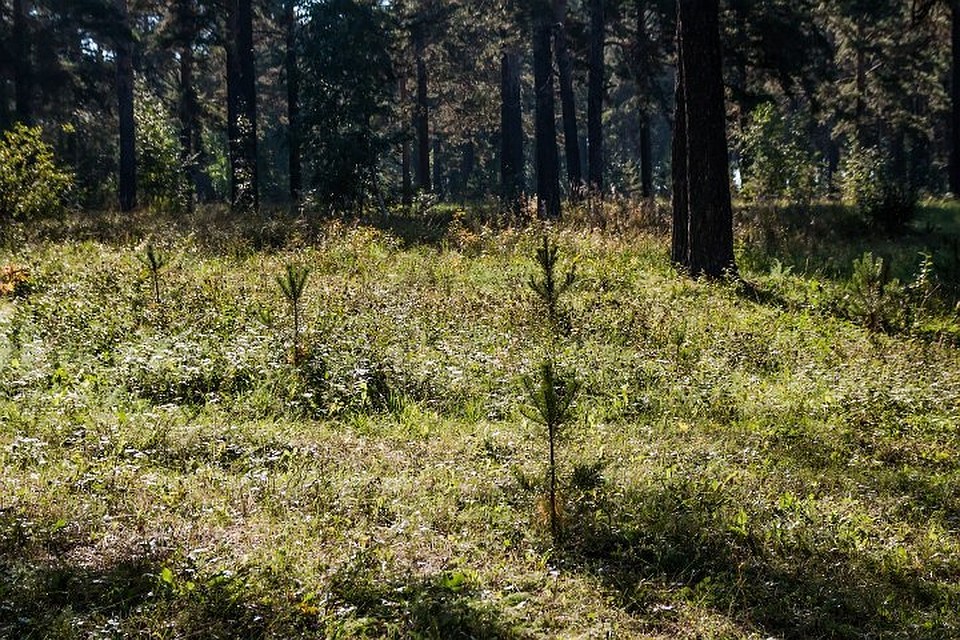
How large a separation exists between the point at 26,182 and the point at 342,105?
7.32 metres

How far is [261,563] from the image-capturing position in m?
3.98

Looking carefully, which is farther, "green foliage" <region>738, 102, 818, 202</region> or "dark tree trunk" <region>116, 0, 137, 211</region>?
"dark tree trunk" <region>116, 0, 137, 211</region>

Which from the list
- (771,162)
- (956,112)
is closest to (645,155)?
(771,162)

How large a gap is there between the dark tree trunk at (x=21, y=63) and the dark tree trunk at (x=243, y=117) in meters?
6.53

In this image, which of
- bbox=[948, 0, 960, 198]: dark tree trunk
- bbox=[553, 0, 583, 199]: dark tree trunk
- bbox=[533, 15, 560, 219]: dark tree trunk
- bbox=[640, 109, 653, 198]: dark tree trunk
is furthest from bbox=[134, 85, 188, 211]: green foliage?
bbox=[948, 0, 960, 198]: dark tree trunk

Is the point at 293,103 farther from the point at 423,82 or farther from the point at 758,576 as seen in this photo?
the point at 758,576

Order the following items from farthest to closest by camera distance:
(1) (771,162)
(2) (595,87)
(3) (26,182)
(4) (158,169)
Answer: (2) (595,87) → (4) (158,169) → (1) (771,162) → (3) (26,182)

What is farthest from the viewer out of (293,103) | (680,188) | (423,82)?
(423,82)

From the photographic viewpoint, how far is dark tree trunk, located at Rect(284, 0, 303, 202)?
64.5ft

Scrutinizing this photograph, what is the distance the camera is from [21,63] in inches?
933

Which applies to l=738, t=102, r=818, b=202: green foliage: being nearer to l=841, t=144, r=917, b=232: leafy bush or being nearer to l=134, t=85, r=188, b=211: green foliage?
l=841, t=144, r=917, b=232: leafy bush

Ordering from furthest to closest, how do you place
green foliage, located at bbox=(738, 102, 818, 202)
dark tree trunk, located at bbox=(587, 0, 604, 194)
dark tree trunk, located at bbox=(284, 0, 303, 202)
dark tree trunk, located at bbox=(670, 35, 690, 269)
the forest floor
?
green foliage, located at bbox=(738, 102, 818, 202)
dark tree trunk, located at bbox=(587, 0, 604, 194)
dark tree trunk, located at bbox=(284, 0, 303, 202)
dark tree trunk, located at bbox=(670, 35, 690, 269)
the forest floor

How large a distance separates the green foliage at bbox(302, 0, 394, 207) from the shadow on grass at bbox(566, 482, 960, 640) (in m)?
14.9

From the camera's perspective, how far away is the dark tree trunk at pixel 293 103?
19656 mm
